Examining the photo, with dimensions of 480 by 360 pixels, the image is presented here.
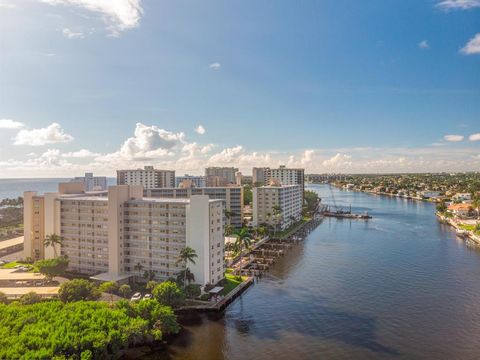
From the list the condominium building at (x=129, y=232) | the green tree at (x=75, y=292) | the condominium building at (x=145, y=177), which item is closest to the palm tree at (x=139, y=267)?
the condominium building at (x=129, y=232)

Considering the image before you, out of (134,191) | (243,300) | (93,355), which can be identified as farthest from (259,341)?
(134,191)

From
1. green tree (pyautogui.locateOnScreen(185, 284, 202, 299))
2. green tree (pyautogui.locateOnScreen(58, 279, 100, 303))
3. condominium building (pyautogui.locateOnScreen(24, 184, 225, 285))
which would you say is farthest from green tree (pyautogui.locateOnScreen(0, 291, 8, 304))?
green tree (pyautogui.locateOnScreen(185, 284, 202, 299))

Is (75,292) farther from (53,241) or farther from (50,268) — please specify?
(53,241)

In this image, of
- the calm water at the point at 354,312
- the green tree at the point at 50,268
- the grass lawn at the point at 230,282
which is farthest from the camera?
the green tree at the point at 50,268

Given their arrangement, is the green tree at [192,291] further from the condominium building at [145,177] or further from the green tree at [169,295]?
the condominium building at [145,177]

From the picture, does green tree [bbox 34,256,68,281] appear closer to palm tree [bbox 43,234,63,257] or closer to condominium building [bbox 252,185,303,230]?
palm tree [bbox 43,234,63,257]

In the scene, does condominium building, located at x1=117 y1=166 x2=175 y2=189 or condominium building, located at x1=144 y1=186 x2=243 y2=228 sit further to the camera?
condominium building, located at x1=117 y1=166 x2=175 y2=189
